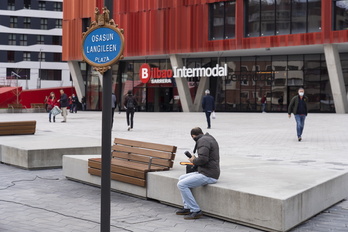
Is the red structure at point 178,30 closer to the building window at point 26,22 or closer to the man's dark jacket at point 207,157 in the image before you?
the building window at point 26,22

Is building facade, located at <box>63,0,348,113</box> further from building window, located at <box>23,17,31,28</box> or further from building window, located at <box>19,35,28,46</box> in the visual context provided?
building window, located at <box>23,17,31,28</box>

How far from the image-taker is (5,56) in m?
77.3

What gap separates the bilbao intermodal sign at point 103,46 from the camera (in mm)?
4758

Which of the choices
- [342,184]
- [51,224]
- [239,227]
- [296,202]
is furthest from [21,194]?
[342,184]

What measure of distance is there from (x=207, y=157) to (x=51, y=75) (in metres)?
76.8

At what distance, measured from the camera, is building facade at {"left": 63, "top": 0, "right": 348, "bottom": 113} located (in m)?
37.8

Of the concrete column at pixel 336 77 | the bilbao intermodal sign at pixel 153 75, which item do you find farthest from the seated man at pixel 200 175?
the bilbao intermodal sign at pixel 153 75

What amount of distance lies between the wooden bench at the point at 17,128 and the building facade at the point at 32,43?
6315 cm

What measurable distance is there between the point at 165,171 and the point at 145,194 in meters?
0.49

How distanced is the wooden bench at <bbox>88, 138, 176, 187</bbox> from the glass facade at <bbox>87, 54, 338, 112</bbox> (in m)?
35.8

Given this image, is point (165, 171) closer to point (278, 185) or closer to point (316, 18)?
point (278, 185)

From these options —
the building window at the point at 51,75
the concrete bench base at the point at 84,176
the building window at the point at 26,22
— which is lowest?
the concrete bench base at the point at 84,176

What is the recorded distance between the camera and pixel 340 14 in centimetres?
3638

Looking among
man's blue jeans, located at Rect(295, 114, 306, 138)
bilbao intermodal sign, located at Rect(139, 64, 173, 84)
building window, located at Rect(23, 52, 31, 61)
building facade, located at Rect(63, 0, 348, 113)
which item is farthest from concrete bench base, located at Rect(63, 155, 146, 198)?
building window, located at Rect(23, 52, 31, 61)
